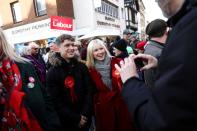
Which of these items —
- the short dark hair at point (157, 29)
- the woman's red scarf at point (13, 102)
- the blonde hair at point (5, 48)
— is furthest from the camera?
the short dark hair at point (157, 29)

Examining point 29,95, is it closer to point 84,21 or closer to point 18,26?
point 84,21

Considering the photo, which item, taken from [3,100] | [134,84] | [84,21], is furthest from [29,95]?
[84,21]

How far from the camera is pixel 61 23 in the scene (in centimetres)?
1120

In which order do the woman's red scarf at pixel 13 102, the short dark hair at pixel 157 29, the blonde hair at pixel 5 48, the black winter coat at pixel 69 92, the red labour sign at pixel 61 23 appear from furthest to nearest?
the red labour sign at pixel 61 23
the black winter coat at pixel 69 92
the short dark hair at pixel 157 29
the blonde hair at pixel 5 48
the woman's red scarf at pixel 13 102

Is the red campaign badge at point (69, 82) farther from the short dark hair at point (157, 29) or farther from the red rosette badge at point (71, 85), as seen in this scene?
the short dark hair at point (157, 29)

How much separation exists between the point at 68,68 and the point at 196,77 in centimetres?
316

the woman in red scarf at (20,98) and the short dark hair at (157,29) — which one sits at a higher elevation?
the short dark hair at (157,29)

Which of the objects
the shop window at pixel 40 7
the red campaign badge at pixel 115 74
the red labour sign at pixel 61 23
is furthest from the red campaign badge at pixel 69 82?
the shop window at pixel 40 7

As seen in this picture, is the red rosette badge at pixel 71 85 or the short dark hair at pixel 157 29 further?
the red rosette badge at pixel 71 85

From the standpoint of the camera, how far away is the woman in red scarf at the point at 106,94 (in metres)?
4.01

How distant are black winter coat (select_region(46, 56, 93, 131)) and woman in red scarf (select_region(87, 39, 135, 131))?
0.14 metres

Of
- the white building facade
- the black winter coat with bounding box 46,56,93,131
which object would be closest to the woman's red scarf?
the black winter coat with bounding box 46,56,93,131

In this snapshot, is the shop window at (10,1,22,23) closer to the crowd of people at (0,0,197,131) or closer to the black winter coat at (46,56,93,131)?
the crowd of people at (0,0,197,131)

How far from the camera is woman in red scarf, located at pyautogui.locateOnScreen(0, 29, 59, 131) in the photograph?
2287 mm
